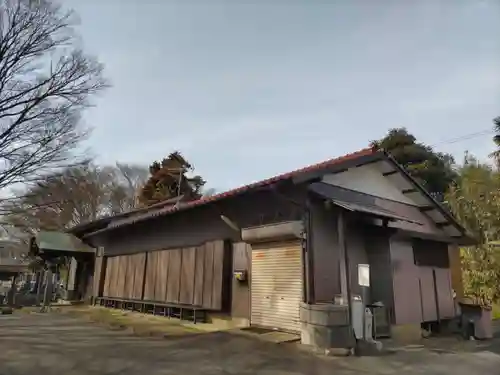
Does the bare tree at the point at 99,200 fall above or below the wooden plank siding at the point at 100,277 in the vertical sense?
above

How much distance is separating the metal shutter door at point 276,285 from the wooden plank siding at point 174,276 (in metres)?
0.95

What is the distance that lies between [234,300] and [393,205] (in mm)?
4629

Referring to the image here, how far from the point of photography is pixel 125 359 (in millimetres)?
5387

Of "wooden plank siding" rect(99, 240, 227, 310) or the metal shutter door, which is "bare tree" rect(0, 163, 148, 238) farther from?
the metal shutter door

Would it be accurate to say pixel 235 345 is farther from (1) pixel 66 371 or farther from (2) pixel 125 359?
(1) pixel 66 371

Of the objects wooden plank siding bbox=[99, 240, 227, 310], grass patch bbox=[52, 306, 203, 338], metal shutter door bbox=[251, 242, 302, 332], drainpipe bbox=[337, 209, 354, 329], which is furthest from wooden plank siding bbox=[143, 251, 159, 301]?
drainpipe bbox=[337, 209, 354, 329]

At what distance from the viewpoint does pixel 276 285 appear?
743 cm

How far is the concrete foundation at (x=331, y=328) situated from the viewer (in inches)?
233

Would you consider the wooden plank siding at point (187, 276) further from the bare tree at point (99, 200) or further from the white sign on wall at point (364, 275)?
the bare tree at point (99, 200)

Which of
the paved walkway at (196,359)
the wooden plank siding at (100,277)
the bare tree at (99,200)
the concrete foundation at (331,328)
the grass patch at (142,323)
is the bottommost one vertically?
the paved walkway at (196,359)

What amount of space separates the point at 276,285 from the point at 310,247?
3.94 ft

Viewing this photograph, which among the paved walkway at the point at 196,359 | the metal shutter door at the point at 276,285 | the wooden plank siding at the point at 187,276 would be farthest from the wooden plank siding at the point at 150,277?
the metal shutter door at the point at 276,285

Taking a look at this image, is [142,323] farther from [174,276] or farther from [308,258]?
[308,258]

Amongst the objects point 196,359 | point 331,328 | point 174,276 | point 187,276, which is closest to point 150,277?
point 174,276
